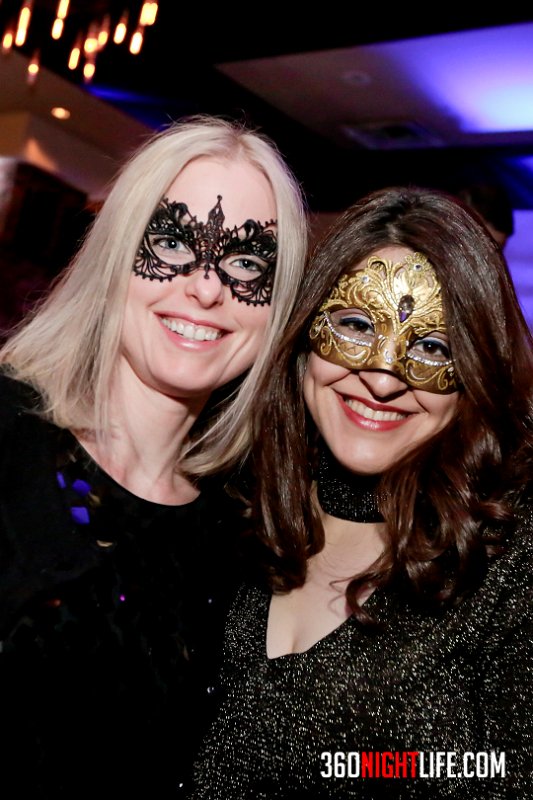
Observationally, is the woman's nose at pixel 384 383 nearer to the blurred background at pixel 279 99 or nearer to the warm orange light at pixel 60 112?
the blurred background at pixel 279 99

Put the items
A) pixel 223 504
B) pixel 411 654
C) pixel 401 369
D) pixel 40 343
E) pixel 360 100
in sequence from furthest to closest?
pixel 360 100 → pixel 223 504 → pixel 40 343 → pixel 401 369 → pixel 411 654

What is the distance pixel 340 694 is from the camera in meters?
1.62

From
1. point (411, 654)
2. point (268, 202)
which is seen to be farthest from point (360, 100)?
point (411, 654)

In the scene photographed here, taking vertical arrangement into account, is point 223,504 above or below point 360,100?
below

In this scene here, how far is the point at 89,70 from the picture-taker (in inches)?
214

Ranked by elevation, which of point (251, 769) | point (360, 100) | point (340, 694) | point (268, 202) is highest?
point (360, 100)

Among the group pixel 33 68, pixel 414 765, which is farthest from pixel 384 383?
pixel 33 68

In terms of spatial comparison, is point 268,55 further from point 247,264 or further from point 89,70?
point 247,264

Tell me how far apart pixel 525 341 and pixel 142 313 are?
31.7 inches

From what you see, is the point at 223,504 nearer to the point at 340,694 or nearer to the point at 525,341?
the point at 340,694

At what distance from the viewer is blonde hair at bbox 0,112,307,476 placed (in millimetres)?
1808

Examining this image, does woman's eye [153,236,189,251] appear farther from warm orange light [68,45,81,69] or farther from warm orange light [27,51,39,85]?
warm orange light [27,51,39,85]

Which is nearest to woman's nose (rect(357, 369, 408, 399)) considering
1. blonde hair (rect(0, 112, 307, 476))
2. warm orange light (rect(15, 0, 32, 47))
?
blonde hair (rect(0, 112, 307, 476))

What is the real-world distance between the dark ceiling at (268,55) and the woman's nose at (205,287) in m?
2.31
